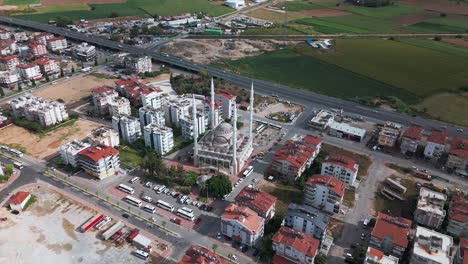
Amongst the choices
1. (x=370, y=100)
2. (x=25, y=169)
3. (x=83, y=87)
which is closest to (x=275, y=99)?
(x=370, y=100)

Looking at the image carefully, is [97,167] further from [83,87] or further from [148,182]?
[83,87]

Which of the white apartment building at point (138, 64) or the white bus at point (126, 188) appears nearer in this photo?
the white bus at point (126, 188)

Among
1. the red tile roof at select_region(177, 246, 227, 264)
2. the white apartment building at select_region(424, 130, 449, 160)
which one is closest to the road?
the white apartment building at select_region(424, 130, 449, 160)

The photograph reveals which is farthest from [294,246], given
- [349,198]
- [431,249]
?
[349,198]

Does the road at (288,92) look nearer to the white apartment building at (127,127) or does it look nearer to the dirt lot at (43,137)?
the white apartment building at (127,127)

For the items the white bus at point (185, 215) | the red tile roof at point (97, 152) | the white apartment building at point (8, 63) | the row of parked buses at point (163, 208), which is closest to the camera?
the white bus at point (185, 215)

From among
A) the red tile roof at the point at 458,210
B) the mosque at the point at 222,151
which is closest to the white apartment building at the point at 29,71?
the mosque at the point at 222,151

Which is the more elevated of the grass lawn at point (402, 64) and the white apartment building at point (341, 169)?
the grass lawn at point (402, 64)
